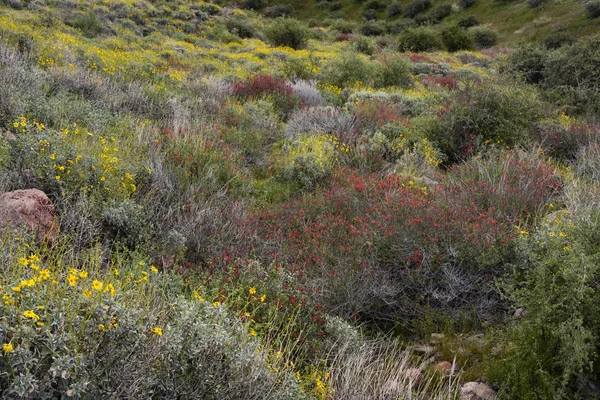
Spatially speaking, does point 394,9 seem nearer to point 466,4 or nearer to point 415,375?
point 466,4

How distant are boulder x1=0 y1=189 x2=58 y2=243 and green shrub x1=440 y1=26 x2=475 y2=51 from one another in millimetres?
29263

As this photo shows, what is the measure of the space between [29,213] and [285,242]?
8.06 ft

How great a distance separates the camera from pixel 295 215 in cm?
542

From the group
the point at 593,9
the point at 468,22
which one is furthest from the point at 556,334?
the point at 468,22

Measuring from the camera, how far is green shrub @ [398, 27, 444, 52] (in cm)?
2700

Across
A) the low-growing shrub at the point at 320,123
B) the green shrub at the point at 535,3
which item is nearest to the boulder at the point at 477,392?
the low-growing shrub at the point at 320,123

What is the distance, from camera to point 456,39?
94.8ft

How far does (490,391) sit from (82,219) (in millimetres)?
3598

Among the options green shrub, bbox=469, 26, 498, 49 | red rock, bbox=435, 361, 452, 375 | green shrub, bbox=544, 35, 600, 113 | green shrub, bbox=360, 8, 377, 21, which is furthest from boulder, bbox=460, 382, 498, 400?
green shrub, bbox=360, 8, 377, 21

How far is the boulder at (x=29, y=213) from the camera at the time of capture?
11.2 ft

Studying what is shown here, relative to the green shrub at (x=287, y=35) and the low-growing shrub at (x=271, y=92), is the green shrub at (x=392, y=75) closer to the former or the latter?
the low-growing shrub at (x=271, y=92)

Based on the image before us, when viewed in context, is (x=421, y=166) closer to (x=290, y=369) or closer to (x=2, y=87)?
(x=290, y=369)

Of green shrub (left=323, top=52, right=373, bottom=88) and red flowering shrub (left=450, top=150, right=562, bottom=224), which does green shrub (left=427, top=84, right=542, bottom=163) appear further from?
green shrub (left=323, top=52, right=373, bottom=88)

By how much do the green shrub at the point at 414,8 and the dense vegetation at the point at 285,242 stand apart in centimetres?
3846
